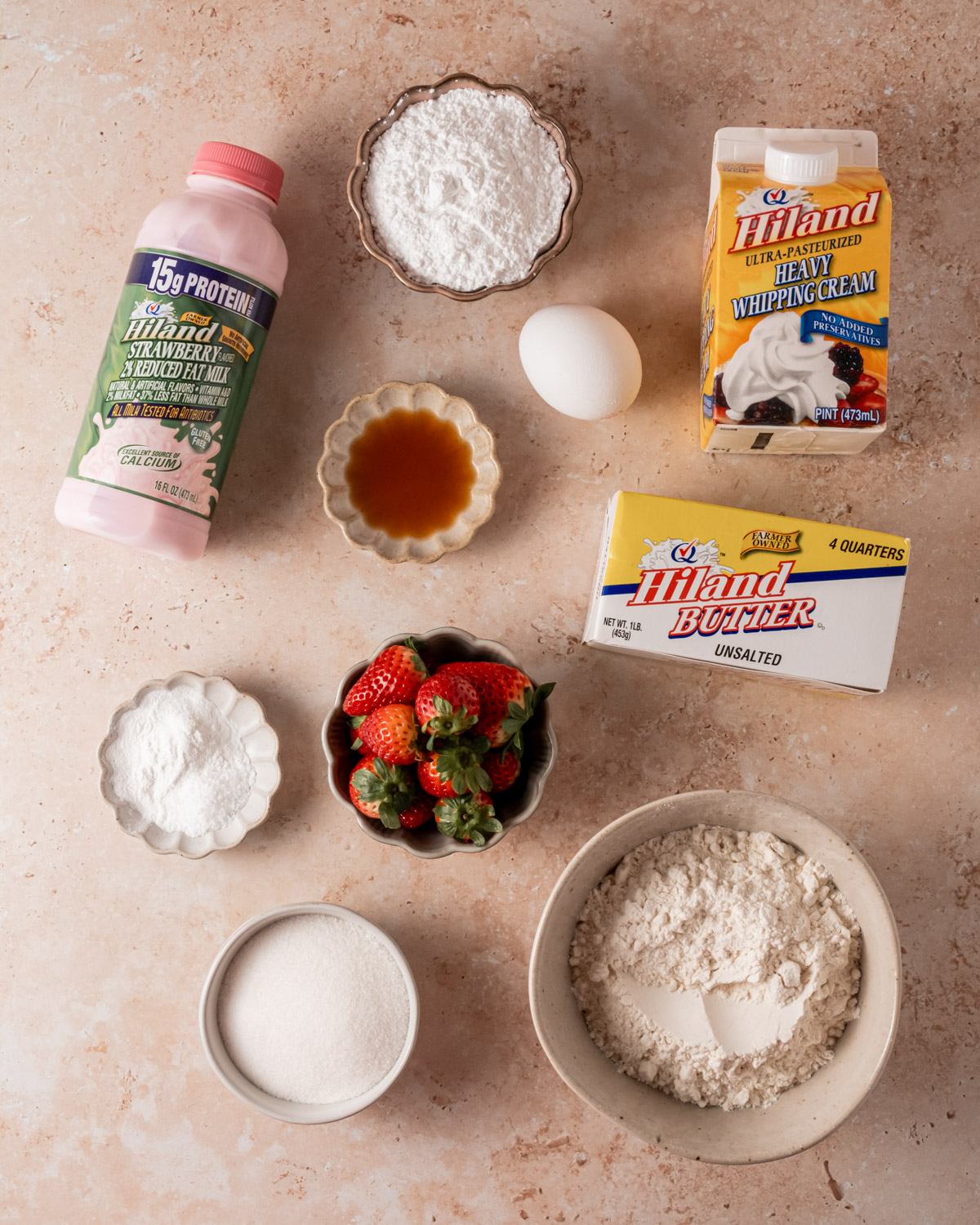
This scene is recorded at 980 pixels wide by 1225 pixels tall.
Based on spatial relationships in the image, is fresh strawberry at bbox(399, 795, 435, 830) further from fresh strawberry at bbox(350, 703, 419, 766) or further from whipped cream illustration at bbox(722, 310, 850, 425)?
whipped cream illustration at bbox(722, 310, 850, 425)

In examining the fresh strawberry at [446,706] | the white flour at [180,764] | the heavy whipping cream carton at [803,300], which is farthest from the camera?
the white flour at [180,764]

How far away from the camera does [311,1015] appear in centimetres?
135

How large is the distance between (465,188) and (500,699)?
0.81 metres

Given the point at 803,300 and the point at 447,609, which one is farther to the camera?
the point at 447,609

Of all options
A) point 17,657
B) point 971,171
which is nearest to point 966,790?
point 971,171

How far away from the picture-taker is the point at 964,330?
1485mm

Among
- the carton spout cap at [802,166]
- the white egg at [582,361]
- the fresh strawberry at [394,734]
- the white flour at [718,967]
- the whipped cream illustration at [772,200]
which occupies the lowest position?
the white flour at [718,967]

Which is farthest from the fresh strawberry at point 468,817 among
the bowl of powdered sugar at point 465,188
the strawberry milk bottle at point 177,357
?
the bowl of powdered sugar at point 465,188

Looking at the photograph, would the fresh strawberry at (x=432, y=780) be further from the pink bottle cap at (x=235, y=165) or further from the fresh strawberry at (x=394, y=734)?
the pink bottle cap at (x=235, y=165)

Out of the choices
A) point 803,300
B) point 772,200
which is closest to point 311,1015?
point 803,300

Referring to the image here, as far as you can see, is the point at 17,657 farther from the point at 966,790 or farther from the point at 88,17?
the point at 966,790

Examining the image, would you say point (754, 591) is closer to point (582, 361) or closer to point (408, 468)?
point (582, 361)

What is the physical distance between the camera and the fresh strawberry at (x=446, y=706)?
3.81ft

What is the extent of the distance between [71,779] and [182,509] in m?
0.55
